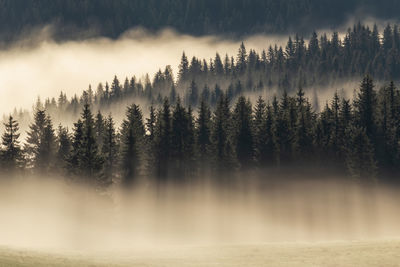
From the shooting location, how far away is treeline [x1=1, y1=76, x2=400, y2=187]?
338ft

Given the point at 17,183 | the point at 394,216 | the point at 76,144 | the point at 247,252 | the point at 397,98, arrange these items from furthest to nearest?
the point at 397,98
the point at 394,216
the point at 17,183
the point at 76,144
the point at 247,252

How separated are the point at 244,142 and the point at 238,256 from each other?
62055 mm

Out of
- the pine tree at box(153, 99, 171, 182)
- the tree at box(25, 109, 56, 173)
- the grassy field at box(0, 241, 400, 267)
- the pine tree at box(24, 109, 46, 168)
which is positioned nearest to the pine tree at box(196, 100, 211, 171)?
the pine tree at box(153, 99, 171, 182)

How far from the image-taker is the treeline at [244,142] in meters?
103

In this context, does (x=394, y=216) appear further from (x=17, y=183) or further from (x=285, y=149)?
(x=17, y=183)

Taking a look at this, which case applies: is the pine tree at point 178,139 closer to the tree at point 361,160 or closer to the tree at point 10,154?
the tree at point 361,160

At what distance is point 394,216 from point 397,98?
20.7 meters

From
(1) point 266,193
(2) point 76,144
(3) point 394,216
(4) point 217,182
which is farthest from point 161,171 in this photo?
(3) point 394,216

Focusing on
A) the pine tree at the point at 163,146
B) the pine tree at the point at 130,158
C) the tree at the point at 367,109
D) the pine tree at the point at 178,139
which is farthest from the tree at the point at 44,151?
the tree at the point at 367,109

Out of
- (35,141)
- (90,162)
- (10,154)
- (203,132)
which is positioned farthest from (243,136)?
(90,162)

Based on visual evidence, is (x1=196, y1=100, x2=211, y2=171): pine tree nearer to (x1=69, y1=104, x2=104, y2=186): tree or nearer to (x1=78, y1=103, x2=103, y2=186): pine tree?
(x1=69, y1=104, x2=104, y2=186): tree

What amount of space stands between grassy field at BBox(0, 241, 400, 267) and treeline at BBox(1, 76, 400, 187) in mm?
44850

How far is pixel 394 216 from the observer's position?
347ft

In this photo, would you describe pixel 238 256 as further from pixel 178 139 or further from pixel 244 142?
pixel 244 142
